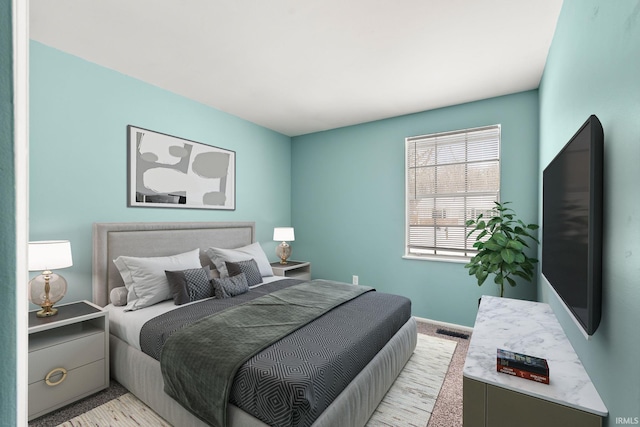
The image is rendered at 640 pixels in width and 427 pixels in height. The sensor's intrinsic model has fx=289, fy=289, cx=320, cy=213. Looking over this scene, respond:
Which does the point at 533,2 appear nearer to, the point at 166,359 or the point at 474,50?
the point at 474,50

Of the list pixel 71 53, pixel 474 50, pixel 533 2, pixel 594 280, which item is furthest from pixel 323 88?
pixel 594 280

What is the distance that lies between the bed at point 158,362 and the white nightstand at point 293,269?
643 millimetres

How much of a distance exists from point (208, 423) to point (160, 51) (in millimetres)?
2732

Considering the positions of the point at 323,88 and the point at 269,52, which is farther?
the point at 323,88

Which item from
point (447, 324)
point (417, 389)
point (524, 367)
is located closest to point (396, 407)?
point (417, 389)

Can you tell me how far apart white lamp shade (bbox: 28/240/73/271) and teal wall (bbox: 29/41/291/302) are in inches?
15.2

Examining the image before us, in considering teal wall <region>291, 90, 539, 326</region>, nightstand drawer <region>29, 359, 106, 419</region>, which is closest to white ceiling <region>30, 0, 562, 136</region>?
A: teal wall <region>291, 90, 539, 326</region>

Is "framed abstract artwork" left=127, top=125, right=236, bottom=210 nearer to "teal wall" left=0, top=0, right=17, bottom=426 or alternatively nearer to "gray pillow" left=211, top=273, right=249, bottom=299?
"gray pillow" left=211, top=273, right=249, bottom=299

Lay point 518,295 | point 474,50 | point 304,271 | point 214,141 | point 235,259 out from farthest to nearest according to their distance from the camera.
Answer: point 304,271, point 214,141, point 235,259, point 518,295, point 474,50

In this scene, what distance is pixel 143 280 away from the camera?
8.23 ft

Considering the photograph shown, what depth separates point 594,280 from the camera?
1019 millimetres

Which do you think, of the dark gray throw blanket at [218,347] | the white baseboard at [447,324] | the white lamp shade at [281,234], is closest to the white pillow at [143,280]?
the dark gray throw blanket at [218,347]

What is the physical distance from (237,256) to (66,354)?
1.65 metres

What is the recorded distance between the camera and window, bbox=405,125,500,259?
337cm
